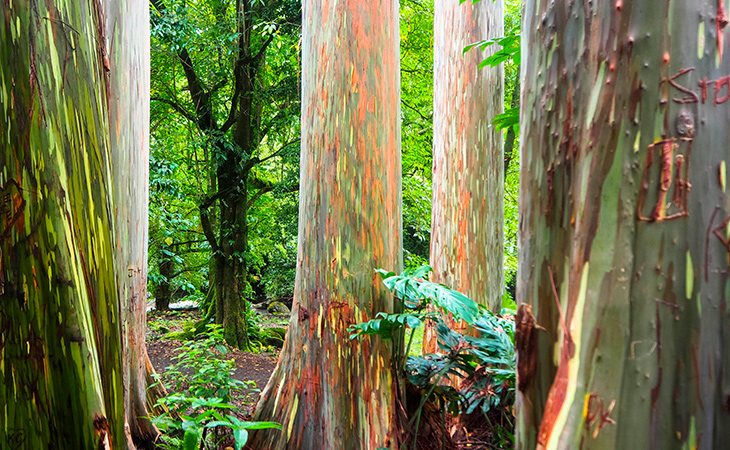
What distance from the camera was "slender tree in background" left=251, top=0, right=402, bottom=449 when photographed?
3248mm

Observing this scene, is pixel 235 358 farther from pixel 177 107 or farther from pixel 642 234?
pixel 642 234

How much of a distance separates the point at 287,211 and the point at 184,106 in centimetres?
281

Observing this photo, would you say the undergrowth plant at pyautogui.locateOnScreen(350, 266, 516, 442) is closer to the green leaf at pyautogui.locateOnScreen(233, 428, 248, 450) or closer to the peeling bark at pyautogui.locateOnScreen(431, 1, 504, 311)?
the green leaf at pyautogui.locateOnScreen(233, 428, 248, 450)

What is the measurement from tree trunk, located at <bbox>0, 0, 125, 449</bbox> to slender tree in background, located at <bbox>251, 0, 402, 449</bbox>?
65.3 inches

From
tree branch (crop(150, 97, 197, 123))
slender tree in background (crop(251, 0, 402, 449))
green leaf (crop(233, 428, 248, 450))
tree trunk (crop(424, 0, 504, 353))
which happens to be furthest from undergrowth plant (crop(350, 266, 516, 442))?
tree branch (crop(150, 97, 197, 123))

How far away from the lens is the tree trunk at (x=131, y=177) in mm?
3738

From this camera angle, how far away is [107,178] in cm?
196

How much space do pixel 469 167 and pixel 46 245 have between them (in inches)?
171

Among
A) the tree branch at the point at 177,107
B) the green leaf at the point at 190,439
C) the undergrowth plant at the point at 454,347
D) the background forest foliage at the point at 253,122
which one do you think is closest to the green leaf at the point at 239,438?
the green leaf at the point at 190,439

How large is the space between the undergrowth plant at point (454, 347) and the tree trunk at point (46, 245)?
1538 millimetres

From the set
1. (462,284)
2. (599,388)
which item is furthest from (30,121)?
(462,284)

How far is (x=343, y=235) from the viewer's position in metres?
3.37

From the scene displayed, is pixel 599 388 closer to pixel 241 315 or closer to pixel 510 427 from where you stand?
pixel 510 427

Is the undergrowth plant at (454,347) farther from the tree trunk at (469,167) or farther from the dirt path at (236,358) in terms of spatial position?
the dirt path at (236,358)
